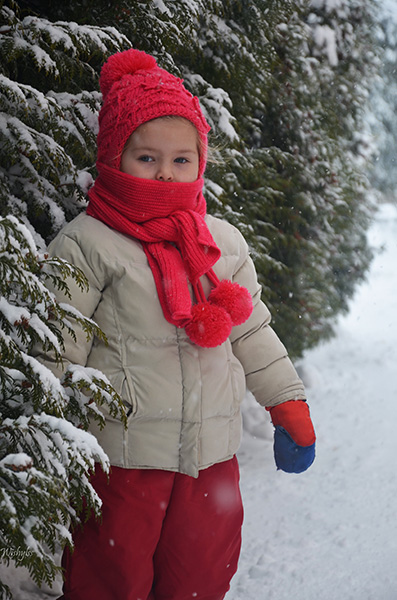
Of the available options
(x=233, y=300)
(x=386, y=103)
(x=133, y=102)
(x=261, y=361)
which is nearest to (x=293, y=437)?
(x=261, y=361)

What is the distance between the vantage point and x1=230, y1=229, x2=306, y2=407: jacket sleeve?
2.29 metres

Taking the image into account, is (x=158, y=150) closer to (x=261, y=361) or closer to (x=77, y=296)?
(x=77, y=296)

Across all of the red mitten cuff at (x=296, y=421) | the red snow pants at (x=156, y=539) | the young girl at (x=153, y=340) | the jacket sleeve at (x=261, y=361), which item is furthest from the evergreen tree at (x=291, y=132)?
the red snow pants at (x=156, y=539)

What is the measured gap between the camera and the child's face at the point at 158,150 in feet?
6.59

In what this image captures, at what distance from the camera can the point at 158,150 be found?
6.64 feet

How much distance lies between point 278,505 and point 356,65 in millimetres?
4236

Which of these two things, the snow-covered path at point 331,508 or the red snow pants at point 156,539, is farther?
the snow-covered path at point 331,508

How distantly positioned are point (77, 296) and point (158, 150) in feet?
1.89

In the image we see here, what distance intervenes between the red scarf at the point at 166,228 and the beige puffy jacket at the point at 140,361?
0.05m

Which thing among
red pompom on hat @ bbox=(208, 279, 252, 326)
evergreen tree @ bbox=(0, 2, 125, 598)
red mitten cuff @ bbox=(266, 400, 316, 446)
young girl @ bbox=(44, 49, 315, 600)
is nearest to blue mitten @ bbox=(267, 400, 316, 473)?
red mitten cuff @ bbox=(266, 400, 316, 446)

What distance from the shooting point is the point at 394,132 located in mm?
8016

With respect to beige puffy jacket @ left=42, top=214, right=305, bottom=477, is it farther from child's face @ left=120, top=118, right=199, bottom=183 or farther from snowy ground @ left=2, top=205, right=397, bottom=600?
snowy ground @ left=2, top=205, right=397, bottom=600

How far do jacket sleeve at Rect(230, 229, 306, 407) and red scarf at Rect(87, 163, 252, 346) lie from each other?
0.32m

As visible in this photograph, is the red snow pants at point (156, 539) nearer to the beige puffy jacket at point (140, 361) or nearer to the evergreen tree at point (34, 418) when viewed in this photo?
the beige puffy jacket at point (140, 361)
